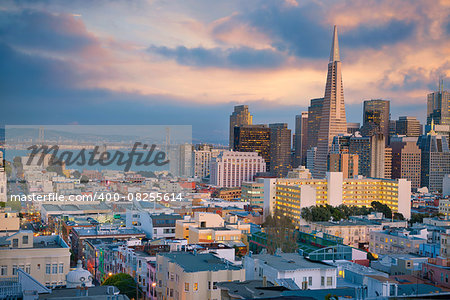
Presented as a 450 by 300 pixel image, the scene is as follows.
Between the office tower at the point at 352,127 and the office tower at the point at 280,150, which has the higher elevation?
the office tower at the point at 352,127

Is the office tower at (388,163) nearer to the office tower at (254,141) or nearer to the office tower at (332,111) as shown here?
the office tower at (332,111)

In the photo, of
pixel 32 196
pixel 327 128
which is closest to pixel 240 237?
pixel 32 196

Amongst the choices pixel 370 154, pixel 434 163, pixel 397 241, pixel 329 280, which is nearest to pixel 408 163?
pixel 434 163

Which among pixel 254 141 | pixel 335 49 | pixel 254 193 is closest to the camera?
pixel 254 193

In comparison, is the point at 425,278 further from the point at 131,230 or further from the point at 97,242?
the point at 131,230

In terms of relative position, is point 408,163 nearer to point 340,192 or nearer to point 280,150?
point 280,150

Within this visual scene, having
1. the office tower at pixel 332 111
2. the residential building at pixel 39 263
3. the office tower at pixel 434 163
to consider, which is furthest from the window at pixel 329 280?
the office tower at pixel 434 163
